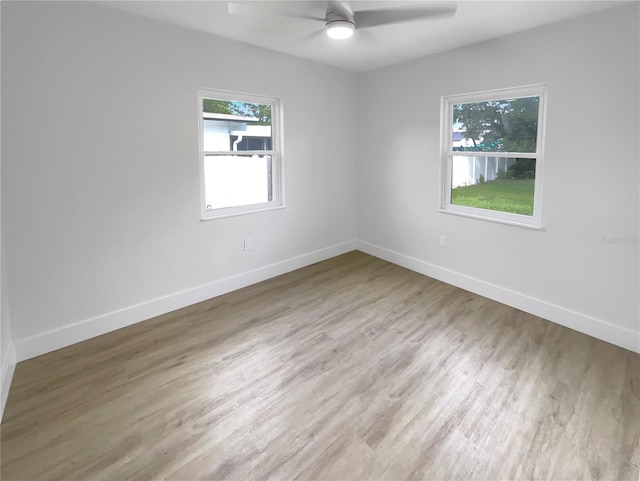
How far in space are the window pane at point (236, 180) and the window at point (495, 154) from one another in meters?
2.02

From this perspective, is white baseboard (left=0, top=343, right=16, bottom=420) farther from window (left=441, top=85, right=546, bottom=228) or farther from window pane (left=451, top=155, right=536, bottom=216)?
window pane (left=451, top=155, right=536, bottom=216)

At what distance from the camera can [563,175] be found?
9.68 ft

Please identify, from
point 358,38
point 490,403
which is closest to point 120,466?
point 490,403

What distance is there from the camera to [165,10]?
2732mm

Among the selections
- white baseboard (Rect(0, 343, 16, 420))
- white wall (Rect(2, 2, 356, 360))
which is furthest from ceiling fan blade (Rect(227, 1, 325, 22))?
white baseboard (Rect(0, 343, 16, 420))

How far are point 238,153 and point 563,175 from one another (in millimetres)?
3007

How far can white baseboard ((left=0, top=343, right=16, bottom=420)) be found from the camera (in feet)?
6.96

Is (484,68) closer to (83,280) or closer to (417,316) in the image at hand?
(417,316)

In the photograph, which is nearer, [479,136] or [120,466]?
[120,466]

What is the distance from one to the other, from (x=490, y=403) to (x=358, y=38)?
3137 millimetres

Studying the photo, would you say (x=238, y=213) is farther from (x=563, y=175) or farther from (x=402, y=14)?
(x=563, y=175)

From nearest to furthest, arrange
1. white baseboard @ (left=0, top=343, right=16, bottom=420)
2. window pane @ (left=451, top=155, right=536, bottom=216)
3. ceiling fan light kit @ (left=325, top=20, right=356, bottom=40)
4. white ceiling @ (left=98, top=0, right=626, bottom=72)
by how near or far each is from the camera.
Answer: white baseboard @ (left=0, top=343, right=16, bottom=420)
ceiling fan light kit @ (left=325, top=20, right=356, bottom=40)
white ceiling @ (left=98, top=0, right=626, bottom=72)
window pane @ (left=451, top=155, right=536, bottom=216)

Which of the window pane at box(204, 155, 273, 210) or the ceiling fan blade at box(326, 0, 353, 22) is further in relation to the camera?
the window pane at box(204, 155, 273, 210)

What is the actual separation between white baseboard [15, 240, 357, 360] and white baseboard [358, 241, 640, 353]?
4.62 feet
